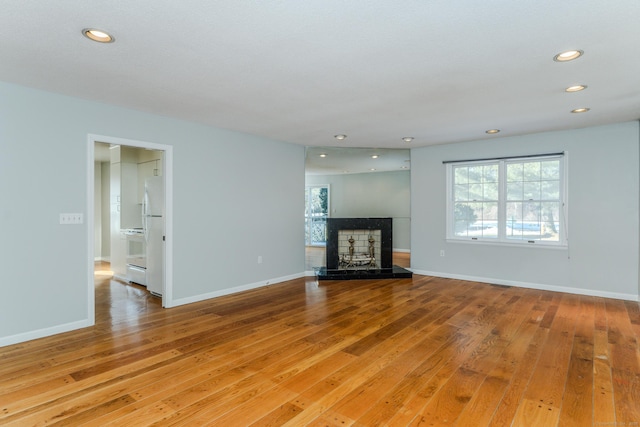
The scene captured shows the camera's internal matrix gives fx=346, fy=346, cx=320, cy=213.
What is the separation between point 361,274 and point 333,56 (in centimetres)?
431

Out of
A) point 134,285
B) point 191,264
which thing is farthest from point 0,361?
point 134,285

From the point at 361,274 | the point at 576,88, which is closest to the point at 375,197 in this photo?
the point at 361,274

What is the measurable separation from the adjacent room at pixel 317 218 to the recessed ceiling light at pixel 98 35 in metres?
0.02

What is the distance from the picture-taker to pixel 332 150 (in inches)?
259

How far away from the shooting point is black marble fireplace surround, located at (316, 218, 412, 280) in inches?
245

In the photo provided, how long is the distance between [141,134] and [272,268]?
9.27 ft

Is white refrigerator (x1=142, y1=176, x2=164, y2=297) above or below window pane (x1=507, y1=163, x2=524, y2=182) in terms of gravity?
below

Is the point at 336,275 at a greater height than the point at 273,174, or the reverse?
the point at 273,174

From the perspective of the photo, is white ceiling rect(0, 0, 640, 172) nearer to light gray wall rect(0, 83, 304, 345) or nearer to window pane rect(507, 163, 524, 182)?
light gray wall rect(0, 83, 304, 345)

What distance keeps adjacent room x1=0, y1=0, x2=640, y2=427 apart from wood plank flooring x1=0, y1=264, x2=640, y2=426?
0.02 metres

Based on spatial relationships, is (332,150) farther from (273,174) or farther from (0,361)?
(0,361)

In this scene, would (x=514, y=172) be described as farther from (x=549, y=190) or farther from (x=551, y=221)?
(x=551, y=221)

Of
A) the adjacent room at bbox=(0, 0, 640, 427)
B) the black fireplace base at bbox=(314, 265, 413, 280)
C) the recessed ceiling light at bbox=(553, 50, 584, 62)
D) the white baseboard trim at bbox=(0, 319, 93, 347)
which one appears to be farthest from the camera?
the black fireplace base at bbox=(314, 265, 413, 280)

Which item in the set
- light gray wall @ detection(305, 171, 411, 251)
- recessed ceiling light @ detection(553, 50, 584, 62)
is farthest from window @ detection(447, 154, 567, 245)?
recessed ceiling light @ detection(553, 50, 584, 62)
